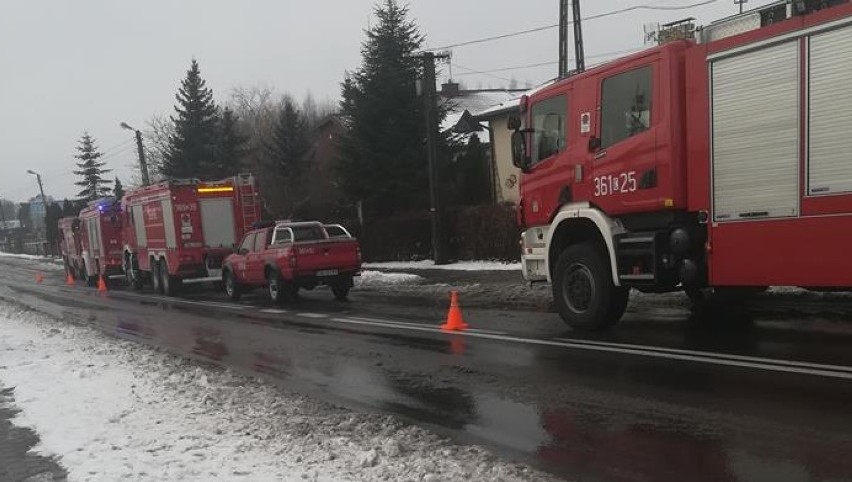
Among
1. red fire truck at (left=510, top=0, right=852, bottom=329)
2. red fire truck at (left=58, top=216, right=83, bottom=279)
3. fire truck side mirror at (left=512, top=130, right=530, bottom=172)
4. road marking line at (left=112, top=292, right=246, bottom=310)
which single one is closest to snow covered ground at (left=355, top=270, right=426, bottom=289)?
road marking line at (left=112, top=292, right=246, bottom=310)

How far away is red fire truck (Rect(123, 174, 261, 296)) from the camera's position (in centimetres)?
2142

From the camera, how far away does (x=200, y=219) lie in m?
21.5

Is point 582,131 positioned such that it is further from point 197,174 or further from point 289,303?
point 197,174

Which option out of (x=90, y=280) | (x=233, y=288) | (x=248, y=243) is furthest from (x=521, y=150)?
(x=90, y=280)

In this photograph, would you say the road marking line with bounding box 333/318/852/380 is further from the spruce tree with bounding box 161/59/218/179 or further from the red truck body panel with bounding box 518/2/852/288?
the spruce tree with bounding box 161/59/218/179

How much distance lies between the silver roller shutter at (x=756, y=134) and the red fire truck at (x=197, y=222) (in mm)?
16913

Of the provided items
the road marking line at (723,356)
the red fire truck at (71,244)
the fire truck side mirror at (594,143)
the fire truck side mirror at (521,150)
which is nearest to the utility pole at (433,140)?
the fire truck side mirror at (521,150)

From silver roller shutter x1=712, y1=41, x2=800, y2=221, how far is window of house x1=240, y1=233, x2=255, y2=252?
1297 cm

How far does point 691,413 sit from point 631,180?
3.47 metres

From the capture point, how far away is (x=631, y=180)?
27.3 ft

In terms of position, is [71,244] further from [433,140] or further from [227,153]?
[433,140]

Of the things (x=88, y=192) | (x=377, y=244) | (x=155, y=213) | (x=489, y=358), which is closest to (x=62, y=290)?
(x=155, y=213)

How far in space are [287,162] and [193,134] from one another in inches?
359

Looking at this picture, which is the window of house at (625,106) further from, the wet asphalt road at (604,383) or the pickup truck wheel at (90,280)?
the pickup truck wheel at (90,280)
